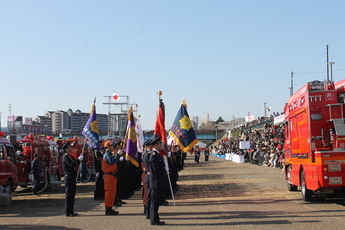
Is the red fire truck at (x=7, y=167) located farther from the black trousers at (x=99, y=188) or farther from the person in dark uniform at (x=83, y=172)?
the person in dark uniform at (x=83, y=172)

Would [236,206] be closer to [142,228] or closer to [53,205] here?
[142,228]

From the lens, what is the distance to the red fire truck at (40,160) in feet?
67.9

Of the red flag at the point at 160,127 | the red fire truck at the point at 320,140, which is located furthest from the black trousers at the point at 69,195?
the red fire truck at the point at 320,140

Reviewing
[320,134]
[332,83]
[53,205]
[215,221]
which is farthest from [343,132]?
[53,205]

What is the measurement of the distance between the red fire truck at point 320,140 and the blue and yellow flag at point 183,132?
389cm

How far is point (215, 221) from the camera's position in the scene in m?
11.0

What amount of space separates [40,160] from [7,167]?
4316 mm

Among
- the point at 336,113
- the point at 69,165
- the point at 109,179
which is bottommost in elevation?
the point at 109,179

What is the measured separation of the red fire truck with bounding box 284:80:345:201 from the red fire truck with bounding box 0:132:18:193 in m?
9.62

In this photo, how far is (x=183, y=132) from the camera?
17.3 meters

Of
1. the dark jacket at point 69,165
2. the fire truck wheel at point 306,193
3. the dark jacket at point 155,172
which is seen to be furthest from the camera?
the fire truck wheel at point 306,193

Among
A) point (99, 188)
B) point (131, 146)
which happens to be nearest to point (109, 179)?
point (131, 146)

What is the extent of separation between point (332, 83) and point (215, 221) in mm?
5758

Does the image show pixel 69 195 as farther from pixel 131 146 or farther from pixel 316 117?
pixel 316 117
